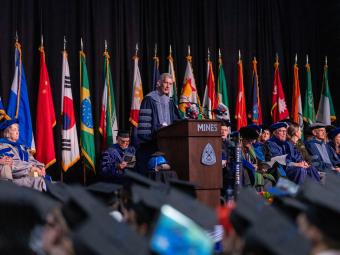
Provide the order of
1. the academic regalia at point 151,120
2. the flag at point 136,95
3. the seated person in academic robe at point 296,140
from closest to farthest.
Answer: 1. the academic regalia at point 151,120
2. the flag at point 136,95
3. the seated person in academic robe at point 296,140

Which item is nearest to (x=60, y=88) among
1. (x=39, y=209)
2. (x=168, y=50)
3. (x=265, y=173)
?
(x=168, y=50)

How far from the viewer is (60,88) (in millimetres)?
8672

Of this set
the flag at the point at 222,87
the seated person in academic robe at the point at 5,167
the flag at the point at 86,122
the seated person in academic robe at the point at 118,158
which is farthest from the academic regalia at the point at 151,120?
the flag at the point at 222,87

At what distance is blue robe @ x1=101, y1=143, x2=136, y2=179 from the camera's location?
783 cm

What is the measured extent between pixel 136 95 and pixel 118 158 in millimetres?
1260

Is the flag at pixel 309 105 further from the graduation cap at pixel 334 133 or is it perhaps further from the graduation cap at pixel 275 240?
the graduation cap at pixel 275 240

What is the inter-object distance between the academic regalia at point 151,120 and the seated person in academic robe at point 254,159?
42.2 inches

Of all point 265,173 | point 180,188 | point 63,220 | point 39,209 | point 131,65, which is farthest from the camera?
point 131,65

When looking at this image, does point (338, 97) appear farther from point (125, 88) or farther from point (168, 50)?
point (125, 88)

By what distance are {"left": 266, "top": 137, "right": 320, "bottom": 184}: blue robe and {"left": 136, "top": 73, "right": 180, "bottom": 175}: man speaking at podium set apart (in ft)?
5.72

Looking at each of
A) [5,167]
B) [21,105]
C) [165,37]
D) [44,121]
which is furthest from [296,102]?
[5,167]

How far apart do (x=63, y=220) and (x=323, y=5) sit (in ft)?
33.5

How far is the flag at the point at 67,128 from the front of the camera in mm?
8052

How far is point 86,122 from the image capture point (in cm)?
837
